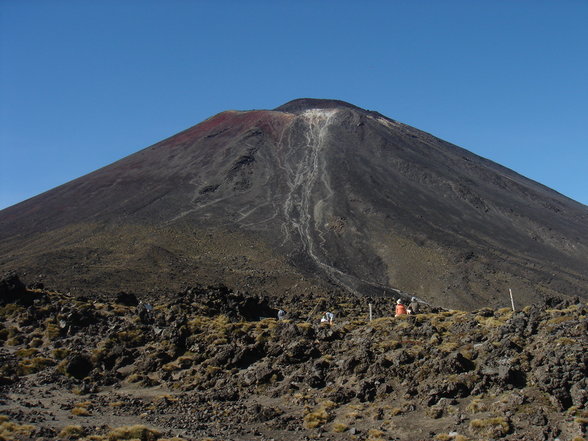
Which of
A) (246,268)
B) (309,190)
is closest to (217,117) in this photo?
(309,190)

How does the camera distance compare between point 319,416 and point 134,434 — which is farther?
point 319,416

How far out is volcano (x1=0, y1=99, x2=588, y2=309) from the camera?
64688 mm

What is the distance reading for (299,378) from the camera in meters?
19.1

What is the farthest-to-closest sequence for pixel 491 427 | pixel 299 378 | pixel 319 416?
pixel 299 378, pixel 319 416, pixel 491 427

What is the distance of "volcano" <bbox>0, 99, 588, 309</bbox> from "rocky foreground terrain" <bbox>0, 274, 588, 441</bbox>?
30936 millimetres

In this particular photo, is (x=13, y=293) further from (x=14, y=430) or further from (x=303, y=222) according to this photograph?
(x=303, y=222)

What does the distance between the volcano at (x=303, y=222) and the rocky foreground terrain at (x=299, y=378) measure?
30.9m

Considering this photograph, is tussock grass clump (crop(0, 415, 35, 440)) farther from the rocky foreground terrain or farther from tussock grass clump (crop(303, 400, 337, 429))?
tussock grass clump (crop(303, 400, 337, 429))

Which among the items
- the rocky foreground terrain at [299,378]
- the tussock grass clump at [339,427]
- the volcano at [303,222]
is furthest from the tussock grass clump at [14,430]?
the volcano at [303,222]

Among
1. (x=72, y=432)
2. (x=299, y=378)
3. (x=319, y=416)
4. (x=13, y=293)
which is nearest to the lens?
(x=72, y=432)

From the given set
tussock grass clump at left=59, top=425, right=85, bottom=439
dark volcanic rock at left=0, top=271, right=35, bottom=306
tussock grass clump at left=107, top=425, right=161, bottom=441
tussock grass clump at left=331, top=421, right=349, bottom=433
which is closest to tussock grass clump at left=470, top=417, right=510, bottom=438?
tussock grass clump at left=331, top=421, right=349, bottom=433

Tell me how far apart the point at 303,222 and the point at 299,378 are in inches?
2683

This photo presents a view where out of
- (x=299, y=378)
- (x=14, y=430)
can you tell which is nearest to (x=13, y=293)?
(x=14, y=430)

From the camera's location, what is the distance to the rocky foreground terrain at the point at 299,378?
47.3ft
